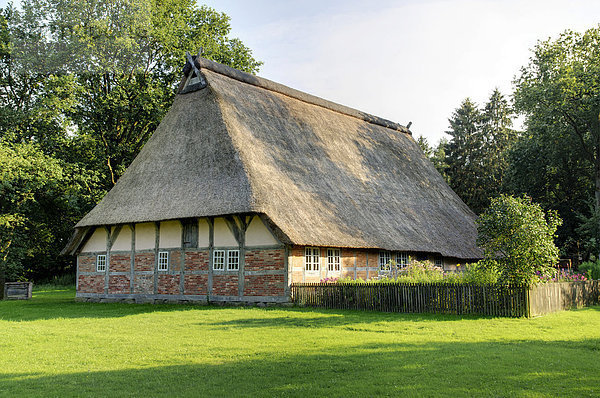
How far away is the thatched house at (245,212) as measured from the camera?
66.1 feet

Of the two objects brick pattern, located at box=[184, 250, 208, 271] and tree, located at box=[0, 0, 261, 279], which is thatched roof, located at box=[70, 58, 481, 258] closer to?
brick pattern, located at box=[184, 250, 208, 271]

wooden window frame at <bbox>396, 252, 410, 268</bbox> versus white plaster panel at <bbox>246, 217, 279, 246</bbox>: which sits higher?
white plaster panel at <bbox>246, 217, 279, 246</bbox>

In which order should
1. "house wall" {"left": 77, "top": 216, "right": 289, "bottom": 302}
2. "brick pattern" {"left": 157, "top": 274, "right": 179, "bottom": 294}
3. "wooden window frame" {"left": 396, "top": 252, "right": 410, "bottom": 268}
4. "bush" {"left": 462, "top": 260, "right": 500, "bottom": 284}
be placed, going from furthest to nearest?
"wooden window frame" {"left": 396, "top": 252, "right": 410, "bottom": 268}, "brick pattern" {"left": 157, "top": 274, "right": 179, "bottom": 294}, "house wall" {"left": 77, "top": 216, "right": 289, "bottom": 302}, "bush" {"left": 462, "top": 260, "right": 500, "bottom": 284}

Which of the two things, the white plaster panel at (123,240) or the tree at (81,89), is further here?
the tree at (81,89)

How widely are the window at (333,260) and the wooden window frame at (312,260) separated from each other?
1.90 ft

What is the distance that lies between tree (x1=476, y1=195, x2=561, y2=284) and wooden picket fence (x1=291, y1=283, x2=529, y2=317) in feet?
1.81

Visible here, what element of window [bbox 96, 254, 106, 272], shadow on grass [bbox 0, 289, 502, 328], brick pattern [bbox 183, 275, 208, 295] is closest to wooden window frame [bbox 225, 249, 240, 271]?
brick pattern [bbox 183, 275, 208, 295]

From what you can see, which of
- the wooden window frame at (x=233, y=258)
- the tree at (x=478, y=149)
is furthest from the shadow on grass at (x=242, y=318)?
the tree at (x=478, y=149)

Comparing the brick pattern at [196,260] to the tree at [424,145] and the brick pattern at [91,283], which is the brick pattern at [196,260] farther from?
the tree at [424,145]

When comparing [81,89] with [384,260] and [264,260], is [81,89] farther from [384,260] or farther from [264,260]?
[384,260]

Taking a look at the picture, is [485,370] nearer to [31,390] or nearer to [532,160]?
[31,390]

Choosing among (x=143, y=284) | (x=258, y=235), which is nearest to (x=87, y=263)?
(x=143, y=284)

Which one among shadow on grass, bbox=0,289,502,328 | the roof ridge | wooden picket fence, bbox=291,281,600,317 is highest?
the roof ridge

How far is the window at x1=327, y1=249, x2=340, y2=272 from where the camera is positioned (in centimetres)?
2144
